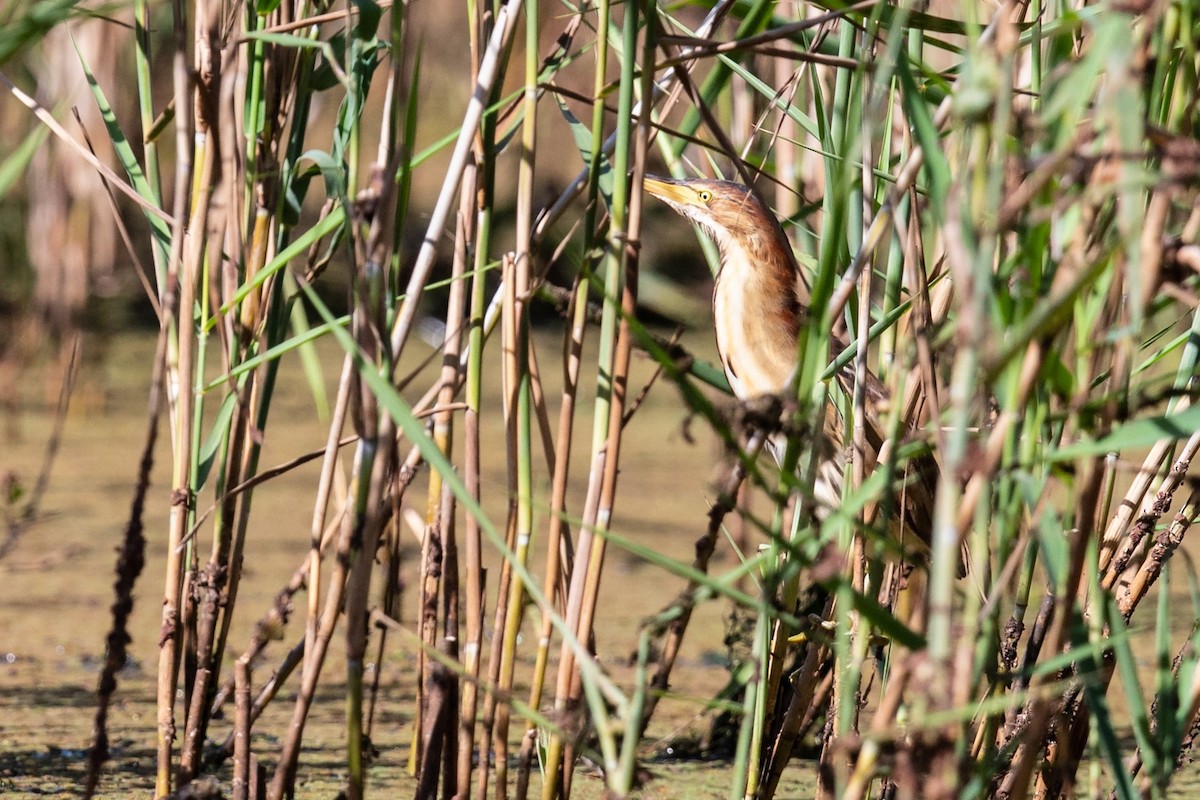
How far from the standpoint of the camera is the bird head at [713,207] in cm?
196

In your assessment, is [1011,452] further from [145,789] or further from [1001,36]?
[145,789]

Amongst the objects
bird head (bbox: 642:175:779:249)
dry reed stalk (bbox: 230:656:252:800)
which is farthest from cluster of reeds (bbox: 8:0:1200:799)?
bird head (bbox: 642:175:779:249)

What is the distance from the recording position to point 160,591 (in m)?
2.54

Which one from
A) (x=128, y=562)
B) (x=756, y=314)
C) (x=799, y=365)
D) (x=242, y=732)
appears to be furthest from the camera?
(x=756, y=314)

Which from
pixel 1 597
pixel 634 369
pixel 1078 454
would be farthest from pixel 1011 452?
pixel 634 369

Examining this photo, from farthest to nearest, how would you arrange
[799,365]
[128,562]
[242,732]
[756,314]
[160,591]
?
[160,591]
[756,314]
[242,732]
[128,562]
[799,365]

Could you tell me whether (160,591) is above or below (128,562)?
below

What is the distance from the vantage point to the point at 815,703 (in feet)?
4.73

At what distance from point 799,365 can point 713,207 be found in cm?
114

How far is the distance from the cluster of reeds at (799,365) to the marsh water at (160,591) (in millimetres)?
103

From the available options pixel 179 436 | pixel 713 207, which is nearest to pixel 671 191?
pixel 713 207

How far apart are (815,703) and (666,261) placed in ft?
12.5

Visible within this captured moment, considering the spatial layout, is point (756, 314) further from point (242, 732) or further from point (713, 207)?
point (242, 732)

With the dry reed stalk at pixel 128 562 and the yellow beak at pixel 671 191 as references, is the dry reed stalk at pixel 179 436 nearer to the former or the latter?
the dry reed stalk at pixel 128 562
